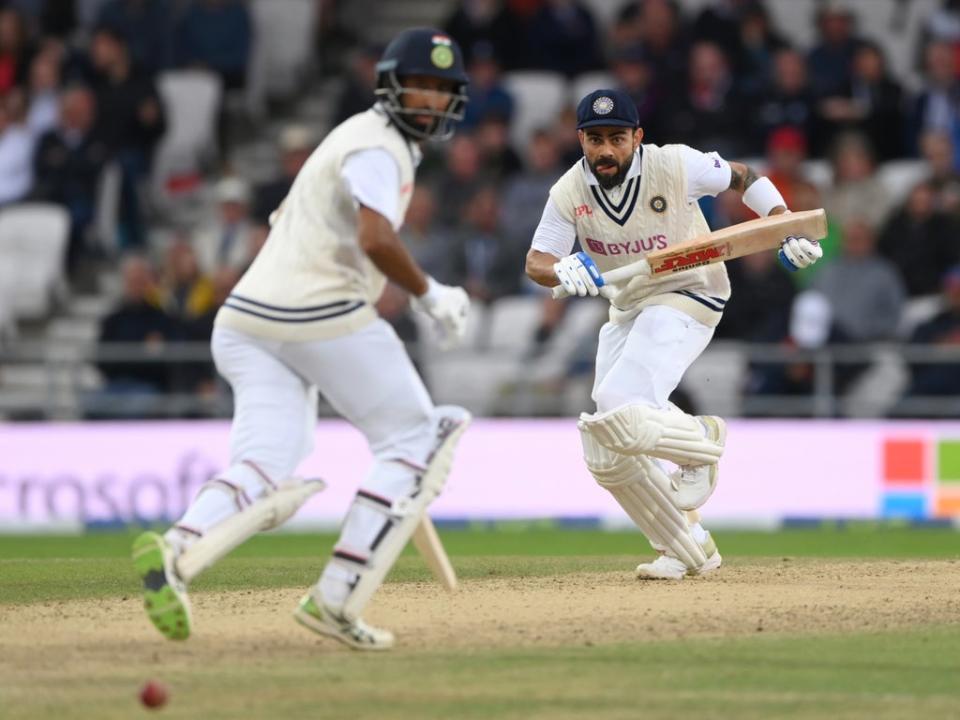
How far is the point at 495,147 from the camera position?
17.9 metres

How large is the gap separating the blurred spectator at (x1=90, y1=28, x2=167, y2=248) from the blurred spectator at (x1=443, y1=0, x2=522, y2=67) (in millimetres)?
3139

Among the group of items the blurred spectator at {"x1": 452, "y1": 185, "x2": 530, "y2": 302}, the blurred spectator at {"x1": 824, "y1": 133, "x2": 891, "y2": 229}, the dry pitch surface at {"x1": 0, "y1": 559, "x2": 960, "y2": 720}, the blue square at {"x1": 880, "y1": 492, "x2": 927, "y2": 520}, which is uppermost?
the blurred spectator at {"x1": 824, "y1": 133, "x2": 891, "y2": 229}

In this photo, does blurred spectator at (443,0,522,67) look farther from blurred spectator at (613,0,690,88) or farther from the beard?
the beard

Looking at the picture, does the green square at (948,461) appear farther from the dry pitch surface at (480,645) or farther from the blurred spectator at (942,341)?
the dry pitch surface at (480,645)

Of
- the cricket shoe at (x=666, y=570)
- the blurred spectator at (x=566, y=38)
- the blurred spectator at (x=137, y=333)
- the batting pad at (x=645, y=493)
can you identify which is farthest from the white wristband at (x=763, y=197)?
the blurred spectator at (x=566, y=38)

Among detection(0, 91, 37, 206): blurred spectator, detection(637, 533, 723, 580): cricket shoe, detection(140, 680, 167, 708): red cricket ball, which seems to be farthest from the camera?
detection(0, 91, 37, 206): blurred spectator

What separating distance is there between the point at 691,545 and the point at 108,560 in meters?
3.75

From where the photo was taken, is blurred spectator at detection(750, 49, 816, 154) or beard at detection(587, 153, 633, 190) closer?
beard at detection(587, 153, 633, 190)

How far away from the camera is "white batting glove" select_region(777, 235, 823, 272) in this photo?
30.4 ft

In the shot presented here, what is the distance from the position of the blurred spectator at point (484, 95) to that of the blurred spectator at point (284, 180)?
1588mm

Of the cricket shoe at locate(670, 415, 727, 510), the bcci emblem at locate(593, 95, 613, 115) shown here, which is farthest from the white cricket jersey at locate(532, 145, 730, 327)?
the cricket shoe at locate(670, 415, 727, 510)

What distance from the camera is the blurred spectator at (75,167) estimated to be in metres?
18.4

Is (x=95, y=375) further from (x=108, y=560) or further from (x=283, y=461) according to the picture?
(x=283, y=461)

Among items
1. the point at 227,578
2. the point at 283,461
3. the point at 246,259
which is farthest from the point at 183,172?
the point at 283,461
